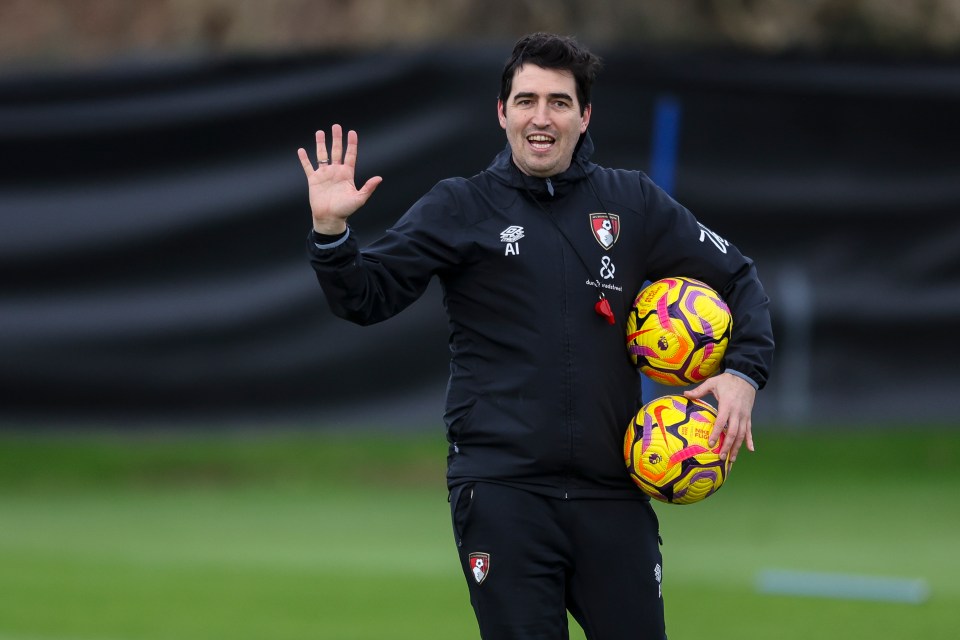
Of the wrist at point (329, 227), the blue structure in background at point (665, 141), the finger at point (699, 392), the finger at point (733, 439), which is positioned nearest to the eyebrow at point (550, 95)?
the wrist at point (329, 227)

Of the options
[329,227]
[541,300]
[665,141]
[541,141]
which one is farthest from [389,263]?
[665,141]

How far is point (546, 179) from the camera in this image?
489 centimetres

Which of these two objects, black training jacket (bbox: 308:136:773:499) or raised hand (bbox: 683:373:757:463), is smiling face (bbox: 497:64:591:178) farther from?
raised hand (bbox: 683:373:757:463)

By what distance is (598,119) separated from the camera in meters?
10.8

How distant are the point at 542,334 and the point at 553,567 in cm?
69

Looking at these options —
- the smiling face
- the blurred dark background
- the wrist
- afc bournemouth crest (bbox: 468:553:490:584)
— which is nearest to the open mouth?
the smiling face

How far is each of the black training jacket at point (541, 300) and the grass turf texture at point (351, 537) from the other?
287 cm

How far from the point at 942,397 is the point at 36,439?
6.20 m

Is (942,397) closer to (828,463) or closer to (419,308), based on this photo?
(828,463)

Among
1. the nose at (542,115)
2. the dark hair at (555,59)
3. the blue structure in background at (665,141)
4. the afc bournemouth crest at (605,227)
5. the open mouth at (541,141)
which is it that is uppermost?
the blue structure in background at (665,141)

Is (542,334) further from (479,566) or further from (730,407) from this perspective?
(479,566)

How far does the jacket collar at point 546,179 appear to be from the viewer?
192 inches

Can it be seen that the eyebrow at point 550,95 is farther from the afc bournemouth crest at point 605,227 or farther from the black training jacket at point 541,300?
the afc bournemouth crest at point 605,227

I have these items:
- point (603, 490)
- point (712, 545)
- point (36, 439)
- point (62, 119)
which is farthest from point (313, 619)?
point (62, 119)
